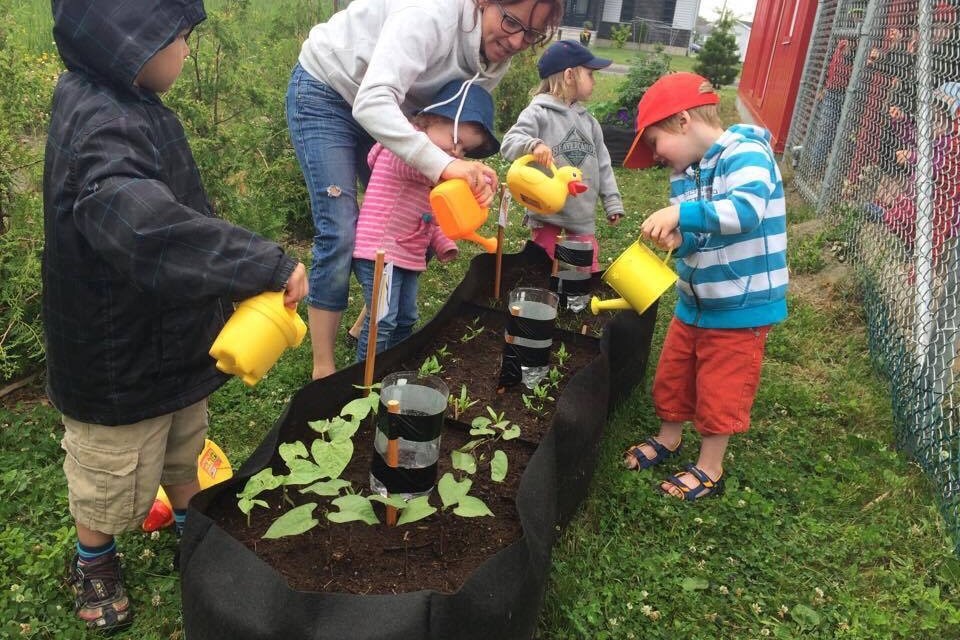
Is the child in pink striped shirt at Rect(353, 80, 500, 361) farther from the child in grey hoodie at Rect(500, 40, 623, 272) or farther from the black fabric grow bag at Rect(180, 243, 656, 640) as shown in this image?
the child in grey hoodie at Rect(500, 40, 623, 272)

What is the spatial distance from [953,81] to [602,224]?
95.6 inches

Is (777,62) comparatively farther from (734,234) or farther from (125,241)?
(125,241)

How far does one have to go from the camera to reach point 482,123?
7.29ft

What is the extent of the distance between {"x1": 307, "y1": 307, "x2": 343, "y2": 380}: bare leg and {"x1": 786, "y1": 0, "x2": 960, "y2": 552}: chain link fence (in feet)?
7.18

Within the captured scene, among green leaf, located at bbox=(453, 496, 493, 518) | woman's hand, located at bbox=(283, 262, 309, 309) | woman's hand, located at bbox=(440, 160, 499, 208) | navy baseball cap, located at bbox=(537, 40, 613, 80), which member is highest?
navy baseball cap, located at bbox=(537, 40, 613, 80)

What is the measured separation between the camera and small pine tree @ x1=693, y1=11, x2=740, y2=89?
13.9m

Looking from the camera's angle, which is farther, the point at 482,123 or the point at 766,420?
the point at 766,420

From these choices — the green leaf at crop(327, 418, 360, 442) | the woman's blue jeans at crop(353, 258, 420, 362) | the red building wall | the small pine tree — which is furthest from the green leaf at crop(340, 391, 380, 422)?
the small pine tree

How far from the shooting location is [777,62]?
9.01 meters

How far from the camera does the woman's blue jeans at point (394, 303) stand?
251 centimetres

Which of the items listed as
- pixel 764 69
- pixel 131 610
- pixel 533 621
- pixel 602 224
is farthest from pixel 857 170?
pixel 764 69

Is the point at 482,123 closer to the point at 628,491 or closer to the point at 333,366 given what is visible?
the point at 333,366

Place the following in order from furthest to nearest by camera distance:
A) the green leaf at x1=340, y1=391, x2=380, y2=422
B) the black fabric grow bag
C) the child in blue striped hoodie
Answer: the child in blue striped hoodie, the green leaf at x1=340, y1=391, x2=380, y2=422, the black fabric grow bag

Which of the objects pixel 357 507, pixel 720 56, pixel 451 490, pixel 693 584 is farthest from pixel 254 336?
pixel 720 56
